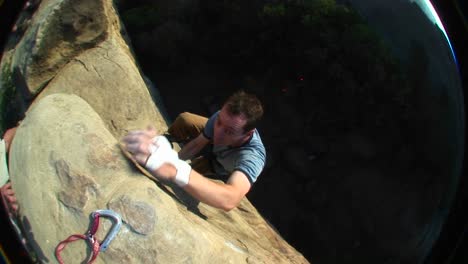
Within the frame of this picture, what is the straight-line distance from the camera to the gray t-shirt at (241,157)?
6.32 ft

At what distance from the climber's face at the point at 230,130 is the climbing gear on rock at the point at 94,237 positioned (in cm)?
64

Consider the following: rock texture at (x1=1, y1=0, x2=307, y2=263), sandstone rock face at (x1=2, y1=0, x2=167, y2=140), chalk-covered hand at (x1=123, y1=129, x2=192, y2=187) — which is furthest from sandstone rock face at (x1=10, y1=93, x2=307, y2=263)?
sandstone rock face at (x1=2, y1=0, x2=167, y2=140)

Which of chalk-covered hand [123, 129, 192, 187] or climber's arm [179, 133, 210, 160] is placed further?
climber's arm [179, 133, 210, 160]

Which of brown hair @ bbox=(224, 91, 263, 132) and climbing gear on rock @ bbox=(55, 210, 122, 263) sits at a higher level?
brown hair @ bbox=(224, 91, 263, 132)

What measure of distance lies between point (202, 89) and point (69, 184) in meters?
0.98

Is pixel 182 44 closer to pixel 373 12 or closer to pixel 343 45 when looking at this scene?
pixel 343 45

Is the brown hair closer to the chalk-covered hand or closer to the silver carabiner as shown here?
the chalk-covered hand

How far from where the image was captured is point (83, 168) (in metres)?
1.62

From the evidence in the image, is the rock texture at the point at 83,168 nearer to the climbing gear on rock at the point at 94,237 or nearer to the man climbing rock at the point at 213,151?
the climbing gear on rock at the point at 94,237

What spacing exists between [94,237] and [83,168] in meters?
0.28

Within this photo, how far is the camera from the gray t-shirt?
1926 millimetres

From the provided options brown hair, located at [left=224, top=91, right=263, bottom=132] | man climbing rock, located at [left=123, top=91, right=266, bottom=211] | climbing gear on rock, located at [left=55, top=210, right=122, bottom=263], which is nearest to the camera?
climbing gear on rock, located at [left=55, top=210, right=122, bottom=263]

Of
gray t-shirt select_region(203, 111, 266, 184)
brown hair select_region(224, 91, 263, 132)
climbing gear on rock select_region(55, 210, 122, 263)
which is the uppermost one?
brown hair select_region(224, 91, 263, 132)

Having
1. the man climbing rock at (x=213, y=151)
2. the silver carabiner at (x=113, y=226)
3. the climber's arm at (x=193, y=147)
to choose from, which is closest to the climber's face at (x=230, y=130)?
the man climbing rock at (x=213, y=151)
